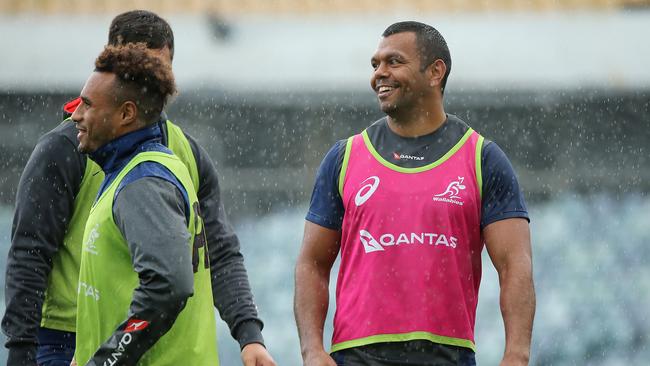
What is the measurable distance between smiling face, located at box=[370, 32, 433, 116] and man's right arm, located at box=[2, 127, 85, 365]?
3.63 feet

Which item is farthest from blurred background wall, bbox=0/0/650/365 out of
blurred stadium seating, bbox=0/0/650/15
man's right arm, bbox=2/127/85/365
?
man's right arm, bbox=2/127/85/365

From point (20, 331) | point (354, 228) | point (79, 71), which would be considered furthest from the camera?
point (79, 71)

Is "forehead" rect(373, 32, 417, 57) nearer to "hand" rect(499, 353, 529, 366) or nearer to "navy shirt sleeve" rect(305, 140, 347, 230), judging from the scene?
"navy shirt sleeve" rect(305, 140, 347, 230)

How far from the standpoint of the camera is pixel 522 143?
33.8 ft

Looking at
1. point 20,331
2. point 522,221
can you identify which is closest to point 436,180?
point 522,221

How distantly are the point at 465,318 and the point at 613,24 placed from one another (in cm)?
812

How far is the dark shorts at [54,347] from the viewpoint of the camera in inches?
162

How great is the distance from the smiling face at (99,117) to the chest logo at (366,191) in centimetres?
98

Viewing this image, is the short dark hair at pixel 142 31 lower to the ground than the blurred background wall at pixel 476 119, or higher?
higher

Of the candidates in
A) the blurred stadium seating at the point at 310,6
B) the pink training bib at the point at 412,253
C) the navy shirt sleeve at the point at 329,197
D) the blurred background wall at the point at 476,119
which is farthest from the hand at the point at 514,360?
the blurred stadium seating at the point at 310,6

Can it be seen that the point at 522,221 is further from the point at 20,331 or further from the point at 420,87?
the point at 20,331

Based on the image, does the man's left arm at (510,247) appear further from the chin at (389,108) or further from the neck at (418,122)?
the chin at (389,108)

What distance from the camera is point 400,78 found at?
14.4 ft

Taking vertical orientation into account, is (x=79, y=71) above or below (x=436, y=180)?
below
